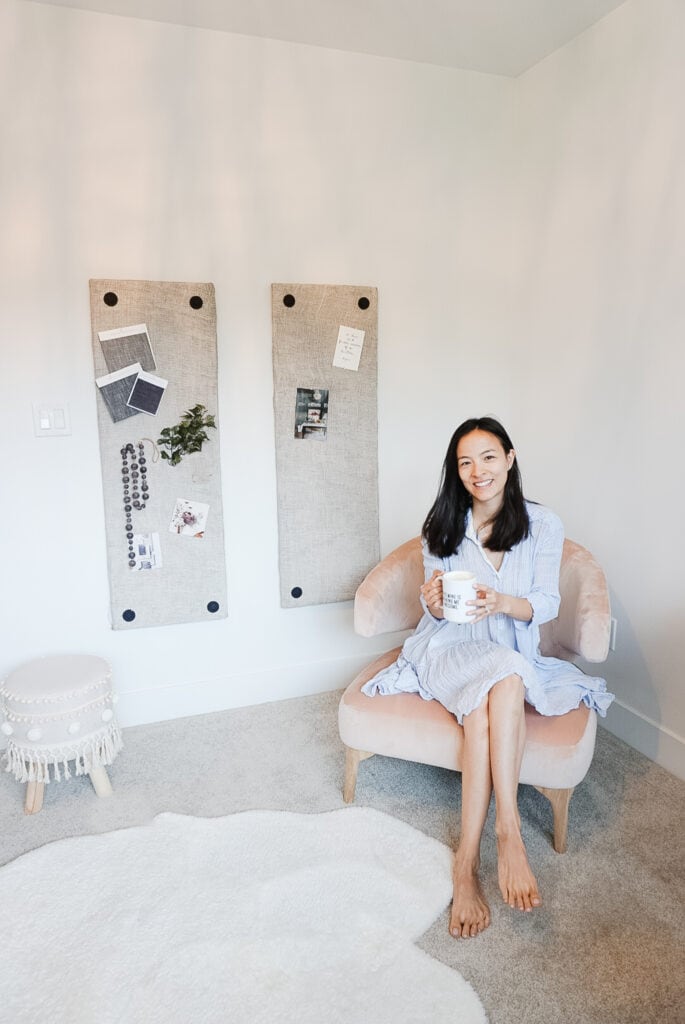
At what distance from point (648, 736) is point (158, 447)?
78.5 inches

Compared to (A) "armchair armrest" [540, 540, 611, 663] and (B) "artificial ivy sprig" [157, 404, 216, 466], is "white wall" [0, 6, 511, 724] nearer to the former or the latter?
(B) "artificial ivy sprig" [157, 404, 216, 466]

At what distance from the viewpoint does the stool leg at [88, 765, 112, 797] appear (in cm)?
224

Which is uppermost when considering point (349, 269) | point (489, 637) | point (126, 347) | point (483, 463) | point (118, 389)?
point (349, 269)

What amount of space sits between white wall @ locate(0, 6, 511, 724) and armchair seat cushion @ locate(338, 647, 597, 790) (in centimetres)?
86

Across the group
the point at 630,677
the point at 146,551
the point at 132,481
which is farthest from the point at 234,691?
the point at 630,677

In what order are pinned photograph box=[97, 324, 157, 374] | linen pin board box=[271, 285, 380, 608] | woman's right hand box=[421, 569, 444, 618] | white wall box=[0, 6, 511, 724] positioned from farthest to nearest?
1. linen pin board box=[271, 285, 380, 608]
2. pinned photograph box=[97, 324, 157, 374]
3. white wall box=[0, 6, 511, 724]
4. woman's right hand box=[421, 569, 444, 618]

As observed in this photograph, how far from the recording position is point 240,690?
9.39 feet

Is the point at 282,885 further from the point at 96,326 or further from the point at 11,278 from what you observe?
the point at 11,278

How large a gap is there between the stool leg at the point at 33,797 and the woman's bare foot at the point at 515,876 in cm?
139

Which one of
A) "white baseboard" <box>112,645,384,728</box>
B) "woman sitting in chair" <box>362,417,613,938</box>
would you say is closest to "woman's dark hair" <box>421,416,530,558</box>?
"woman sitting in chair" <box>362,417,613,938</box>

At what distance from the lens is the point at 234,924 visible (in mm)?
1684

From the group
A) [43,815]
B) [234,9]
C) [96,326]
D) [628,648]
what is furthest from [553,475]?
[43,815]

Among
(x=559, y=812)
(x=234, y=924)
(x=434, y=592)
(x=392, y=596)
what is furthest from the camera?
(x=392, y=596)

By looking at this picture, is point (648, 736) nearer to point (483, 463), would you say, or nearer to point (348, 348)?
point (483, 463)
